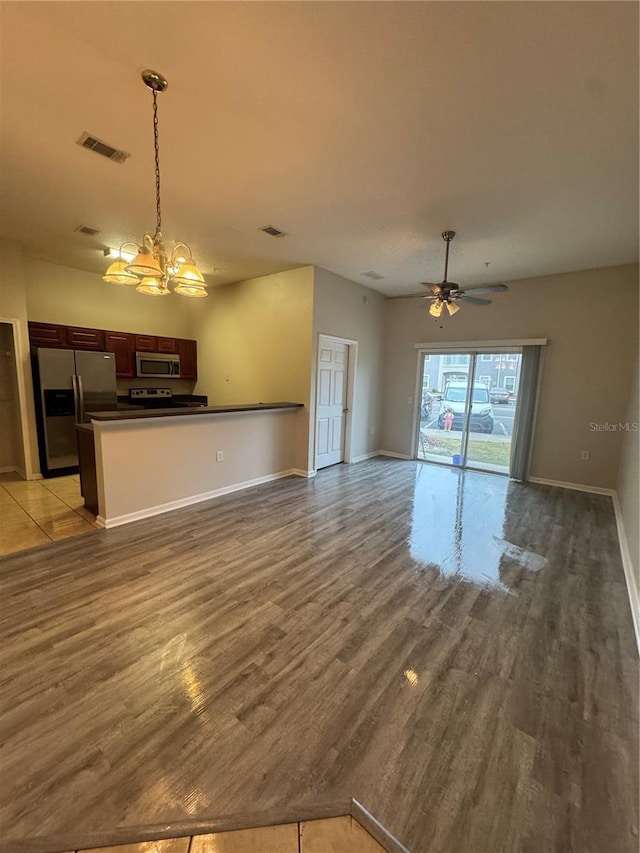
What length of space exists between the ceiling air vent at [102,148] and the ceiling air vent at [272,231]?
1.47m

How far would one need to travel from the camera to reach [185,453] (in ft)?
13.5

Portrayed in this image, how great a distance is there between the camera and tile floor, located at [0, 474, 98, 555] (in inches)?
127

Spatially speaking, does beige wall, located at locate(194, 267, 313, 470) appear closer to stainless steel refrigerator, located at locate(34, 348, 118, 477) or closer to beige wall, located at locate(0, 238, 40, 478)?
stainless steel refrigerator, located at locate(34, 348, 118, 477)

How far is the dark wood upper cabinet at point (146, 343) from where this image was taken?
6289 millimetres

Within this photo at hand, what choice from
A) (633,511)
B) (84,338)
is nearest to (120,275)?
(84,338)

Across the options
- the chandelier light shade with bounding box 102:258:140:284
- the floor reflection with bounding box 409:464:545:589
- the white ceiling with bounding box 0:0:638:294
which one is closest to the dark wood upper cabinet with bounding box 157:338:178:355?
the white ceiling with bounding box 0:0:638:294

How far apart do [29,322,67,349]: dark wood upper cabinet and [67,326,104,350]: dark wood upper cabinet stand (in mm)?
79

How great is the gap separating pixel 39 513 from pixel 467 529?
458cm

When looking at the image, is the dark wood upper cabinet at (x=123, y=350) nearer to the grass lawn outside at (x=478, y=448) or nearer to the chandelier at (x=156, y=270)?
the chandelier at (x=156, y=270)

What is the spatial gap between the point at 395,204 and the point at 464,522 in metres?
3.27

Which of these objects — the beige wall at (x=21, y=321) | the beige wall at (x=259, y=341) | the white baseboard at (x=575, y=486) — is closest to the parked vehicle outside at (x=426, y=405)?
the white baseboard at (x=575, y=486)

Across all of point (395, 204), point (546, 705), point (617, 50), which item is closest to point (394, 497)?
point (546, 705)

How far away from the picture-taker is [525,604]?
2496 millimetres

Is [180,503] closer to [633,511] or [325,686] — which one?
[325,686]
